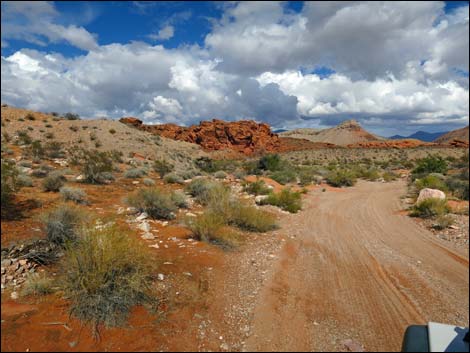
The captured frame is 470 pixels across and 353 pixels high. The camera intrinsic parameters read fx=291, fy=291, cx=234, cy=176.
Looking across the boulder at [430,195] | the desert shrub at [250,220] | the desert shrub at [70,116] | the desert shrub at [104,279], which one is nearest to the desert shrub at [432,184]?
the boulder at [430,195]

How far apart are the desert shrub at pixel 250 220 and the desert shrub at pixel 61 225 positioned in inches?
164

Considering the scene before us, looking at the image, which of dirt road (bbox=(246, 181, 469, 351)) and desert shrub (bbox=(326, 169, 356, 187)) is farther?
desert shrub (bbox=(326, 169, 356, 187))

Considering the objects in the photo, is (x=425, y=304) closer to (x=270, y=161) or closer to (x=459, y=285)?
(x=459, y=285)

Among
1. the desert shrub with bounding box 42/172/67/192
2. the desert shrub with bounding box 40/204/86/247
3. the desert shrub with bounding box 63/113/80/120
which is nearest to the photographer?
the desert shrub with bounding box 40/204/86/247

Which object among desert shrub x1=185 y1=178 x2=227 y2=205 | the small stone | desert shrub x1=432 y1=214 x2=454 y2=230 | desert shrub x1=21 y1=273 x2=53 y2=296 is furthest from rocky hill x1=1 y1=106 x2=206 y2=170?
desert shrub x1=21 y1=273 x2=53 y2=296

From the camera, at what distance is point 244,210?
342 inches

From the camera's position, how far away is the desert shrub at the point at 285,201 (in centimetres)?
1142

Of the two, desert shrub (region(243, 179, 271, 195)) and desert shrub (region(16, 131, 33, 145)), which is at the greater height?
desert shrub (region(16, 131, 33, 145))

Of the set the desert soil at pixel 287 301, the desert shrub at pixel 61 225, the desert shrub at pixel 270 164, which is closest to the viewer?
the desert soil at pixel 287 301

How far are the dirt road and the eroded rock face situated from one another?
6084 centimetres

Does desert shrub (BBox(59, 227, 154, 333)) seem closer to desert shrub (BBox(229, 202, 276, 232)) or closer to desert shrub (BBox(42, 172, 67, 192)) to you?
desert shrub (BBox(229, 202, 276, 232))

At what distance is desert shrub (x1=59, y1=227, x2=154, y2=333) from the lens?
3.63 meters

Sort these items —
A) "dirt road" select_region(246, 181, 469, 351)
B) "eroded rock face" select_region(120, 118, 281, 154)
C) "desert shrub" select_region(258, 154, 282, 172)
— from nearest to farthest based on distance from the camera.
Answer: "dirt road" select_region(246, 181, 469, 351) < "desert shrub" select_region(258, 154, 282, 172) < "eroded rock face" select_region(120, 118, 281, 154)

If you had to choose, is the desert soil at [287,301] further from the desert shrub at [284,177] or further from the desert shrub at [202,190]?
the desert shrub at [284,177]
